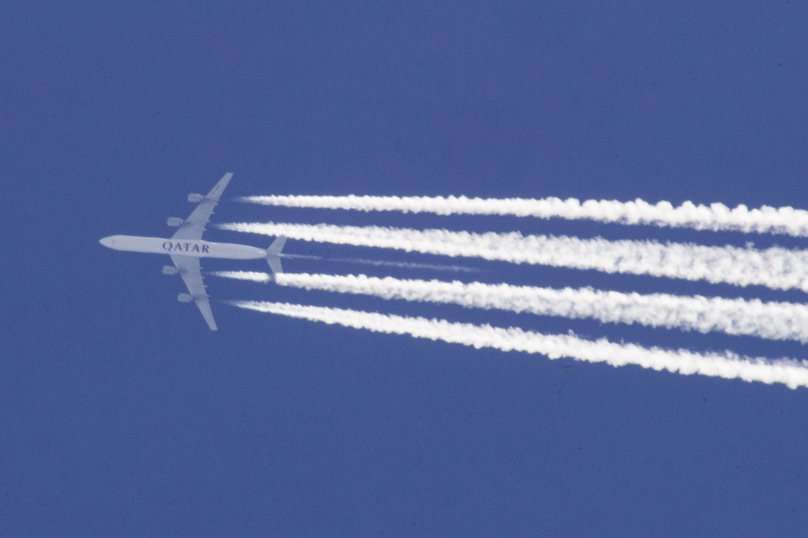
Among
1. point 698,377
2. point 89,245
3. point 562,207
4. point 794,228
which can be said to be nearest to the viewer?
point 794,228

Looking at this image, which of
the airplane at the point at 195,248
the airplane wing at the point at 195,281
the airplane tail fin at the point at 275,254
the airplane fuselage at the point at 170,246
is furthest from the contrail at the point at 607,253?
the airplane wing at the point at 195,281

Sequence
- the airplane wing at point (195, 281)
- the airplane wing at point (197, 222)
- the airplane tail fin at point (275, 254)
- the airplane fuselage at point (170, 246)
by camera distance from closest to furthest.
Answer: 1. the airplane tail fin at point (275, 254)
2. the airplane fuselage at point (170, 246)
3. the airplane wing at point (197, 222)
4. the airplane wing at point (195, 281)

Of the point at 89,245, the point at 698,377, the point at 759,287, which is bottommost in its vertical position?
the point at 89,245

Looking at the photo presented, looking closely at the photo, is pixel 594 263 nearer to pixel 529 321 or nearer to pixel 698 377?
pixel 529 321

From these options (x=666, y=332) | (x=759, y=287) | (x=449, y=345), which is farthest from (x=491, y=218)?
(x=759, y=287)

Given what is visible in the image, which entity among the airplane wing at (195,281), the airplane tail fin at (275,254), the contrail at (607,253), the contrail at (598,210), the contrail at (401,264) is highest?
the contrail at (598,210)

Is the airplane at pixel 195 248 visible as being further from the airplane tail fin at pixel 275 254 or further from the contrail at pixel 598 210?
the contrail at pixel 598 210

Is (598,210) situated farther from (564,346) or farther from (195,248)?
(195,248)

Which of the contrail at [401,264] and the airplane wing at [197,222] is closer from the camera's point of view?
the contrail at [401,264]

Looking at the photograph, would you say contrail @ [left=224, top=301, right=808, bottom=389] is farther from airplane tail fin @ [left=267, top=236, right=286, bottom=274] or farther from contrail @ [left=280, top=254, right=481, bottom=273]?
contrail @ [left=280, top=254, right=481, bottom=273]
